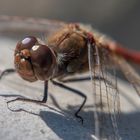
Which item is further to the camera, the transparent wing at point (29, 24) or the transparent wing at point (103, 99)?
the transparent wing at point (29, 24)

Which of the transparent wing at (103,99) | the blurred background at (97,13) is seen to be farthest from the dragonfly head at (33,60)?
the blurred background at (97,13)

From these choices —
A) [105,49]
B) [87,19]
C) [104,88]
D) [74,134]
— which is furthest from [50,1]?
[74,134]

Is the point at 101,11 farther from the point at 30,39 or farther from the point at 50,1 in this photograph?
the point at 30,39

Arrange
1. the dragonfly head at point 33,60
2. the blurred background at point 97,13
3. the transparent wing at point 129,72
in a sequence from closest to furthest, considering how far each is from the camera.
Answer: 1. the dragonfly head at point 33,60
2. the transparent wing at point 129,72
3. the blurred background at point 97,13

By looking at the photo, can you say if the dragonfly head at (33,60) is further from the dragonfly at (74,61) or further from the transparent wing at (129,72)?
the transparent wing at (129,72)

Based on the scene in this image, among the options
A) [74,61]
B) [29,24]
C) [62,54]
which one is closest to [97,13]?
[29,24]

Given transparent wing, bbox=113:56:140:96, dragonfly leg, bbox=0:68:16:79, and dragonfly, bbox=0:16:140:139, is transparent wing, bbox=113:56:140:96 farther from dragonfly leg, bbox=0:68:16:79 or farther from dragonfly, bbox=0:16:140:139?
dragonfly leg, bbox=0:68:16:79

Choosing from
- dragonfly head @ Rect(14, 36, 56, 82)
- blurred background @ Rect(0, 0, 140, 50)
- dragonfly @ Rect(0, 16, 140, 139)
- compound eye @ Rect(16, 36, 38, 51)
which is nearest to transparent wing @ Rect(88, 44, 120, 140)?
dragonfly @ Rect(0, 16, 140, 139)
